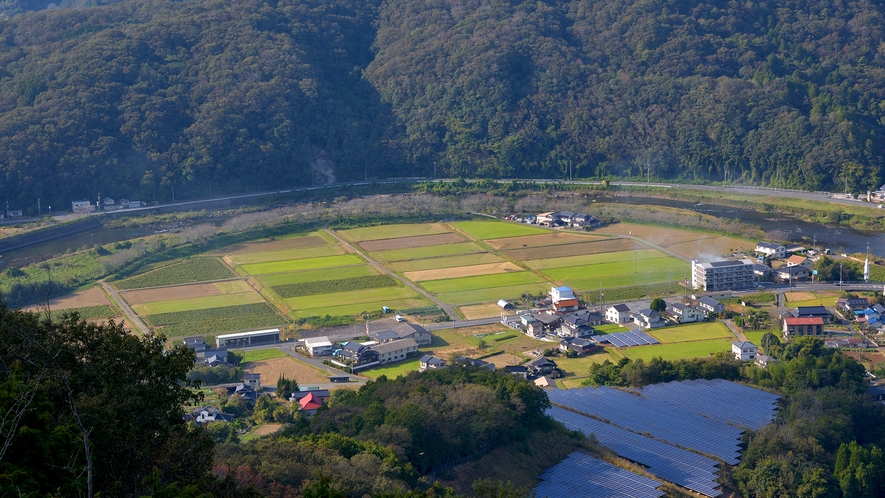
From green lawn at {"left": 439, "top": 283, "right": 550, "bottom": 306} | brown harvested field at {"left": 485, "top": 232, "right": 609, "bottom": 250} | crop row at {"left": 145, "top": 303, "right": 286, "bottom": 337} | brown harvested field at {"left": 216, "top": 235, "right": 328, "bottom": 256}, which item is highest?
brown harvested field at {"left": 216, "top": 235, "right": 328, "bottom": 256}

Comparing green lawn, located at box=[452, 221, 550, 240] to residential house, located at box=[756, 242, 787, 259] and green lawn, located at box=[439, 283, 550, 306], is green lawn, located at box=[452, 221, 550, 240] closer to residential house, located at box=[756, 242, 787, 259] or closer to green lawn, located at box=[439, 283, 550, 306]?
green lawn, located at box=[439, 283, 550, 306]

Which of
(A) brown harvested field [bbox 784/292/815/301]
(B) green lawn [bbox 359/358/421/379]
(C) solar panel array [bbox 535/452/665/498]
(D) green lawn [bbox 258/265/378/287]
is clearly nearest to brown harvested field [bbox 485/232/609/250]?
(D) green lawn [bbox 258/265/378/287]

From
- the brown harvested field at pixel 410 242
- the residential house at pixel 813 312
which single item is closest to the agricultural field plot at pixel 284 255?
the brown harvested field at pixel 410 242

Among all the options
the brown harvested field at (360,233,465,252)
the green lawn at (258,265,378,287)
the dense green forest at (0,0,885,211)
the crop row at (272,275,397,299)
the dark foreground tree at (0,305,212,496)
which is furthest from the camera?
the dense green forest at (0,0,885,211)

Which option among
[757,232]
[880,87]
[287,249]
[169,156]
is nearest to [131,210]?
[169,156]

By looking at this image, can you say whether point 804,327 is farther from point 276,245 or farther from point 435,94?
point 435,94

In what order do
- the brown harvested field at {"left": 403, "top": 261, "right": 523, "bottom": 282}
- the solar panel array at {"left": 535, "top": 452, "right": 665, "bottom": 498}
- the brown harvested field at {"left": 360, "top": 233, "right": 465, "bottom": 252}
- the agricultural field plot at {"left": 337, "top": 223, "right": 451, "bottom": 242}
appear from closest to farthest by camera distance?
the solar panel array at {"left": 535, "top": 452, "right": 665, "bottom": 498} < the brown harvested field at {"left": 403, "top": 261, "right": 523, "bottom": 282} < the brown harvested field at {"left": 360, "top": 233, "right": 465, "bottom": 252} < the agricultural field plot at {"left": 337, "top": 223, "right": 451, "bottom": 242}
